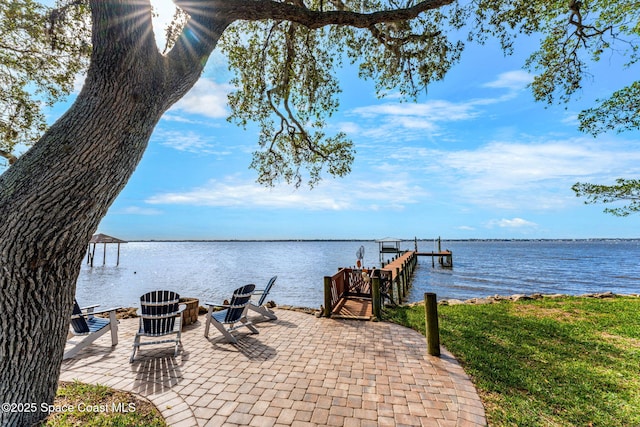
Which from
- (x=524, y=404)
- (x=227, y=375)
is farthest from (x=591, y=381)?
(x=227, y=375)

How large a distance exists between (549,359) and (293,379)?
4443 millimetres

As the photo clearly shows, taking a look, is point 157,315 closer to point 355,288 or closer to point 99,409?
point 99,409

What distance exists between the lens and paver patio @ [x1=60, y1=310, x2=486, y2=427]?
10.00 ft

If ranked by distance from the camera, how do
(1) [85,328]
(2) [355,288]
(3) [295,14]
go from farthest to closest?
1. (2) [355,288]
2. (1) [85,328]
3. (3) [295,14]

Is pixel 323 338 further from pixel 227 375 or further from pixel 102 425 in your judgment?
pixel 102 425

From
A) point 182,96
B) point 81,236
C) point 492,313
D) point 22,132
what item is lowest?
point 492,313

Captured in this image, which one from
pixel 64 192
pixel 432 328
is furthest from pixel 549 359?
pixel 64 192

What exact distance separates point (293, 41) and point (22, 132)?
22.1 ft

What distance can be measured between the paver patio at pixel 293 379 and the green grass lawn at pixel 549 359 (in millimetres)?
470

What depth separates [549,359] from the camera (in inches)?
185

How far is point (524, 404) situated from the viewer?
3355 millimetres

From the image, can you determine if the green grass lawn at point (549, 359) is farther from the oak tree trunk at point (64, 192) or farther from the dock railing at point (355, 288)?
the oak tree trunk at point (64, 192)

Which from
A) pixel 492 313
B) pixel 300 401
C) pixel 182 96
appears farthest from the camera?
pixel 492 313

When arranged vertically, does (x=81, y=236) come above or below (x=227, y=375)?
above
